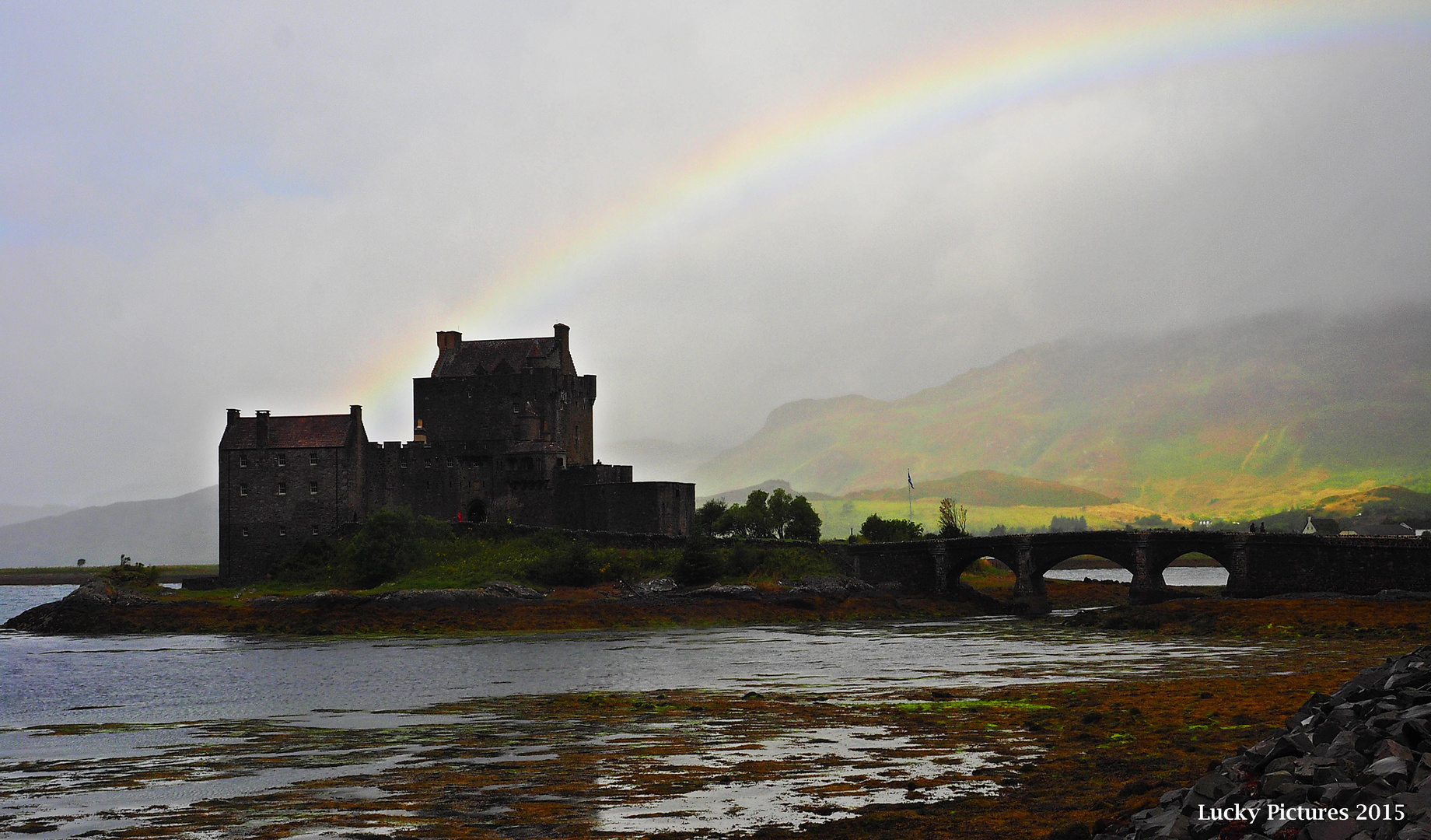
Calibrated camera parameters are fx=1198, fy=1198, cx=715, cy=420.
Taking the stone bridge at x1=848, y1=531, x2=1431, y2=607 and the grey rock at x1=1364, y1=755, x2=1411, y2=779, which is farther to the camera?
the stone bridge at x1=848, y1=531, x2=1431, y2=607

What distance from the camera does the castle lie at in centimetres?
9331

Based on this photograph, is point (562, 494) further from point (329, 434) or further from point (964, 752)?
point (964, 752)

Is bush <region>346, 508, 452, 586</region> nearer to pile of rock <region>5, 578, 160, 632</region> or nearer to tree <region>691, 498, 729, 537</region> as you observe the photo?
pile of rock <region>5, 578, 160, 632</region>

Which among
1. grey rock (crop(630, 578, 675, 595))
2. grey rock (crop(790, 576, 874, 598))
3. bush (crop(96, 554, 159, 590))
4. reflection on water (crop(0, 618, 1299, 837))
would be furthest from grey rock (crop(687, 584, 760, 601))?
bush (crop(96, 554, 159, 590))

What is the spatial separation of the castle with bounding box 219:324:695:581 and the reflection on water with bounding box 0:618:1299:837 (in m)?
31.6

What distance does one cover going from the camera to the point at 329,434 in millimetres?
93812

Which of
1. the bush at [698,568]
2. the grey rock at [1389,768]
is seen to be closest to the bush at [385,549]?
the bush at [698,568]

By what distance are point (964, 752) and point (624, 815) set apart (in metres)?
8.45

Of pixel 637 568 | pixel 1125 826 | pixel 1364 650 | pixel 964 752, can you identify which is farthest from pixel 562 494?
pixel 1125 826

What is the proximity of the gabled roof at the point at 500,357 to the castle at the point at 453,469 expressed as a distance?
0.12m

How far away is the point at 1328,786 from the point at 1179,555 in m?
80.5

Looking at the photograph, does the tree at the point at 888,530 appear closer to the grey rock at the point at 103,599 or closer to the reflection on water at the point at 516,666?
the reflection on water at the point at 516,666

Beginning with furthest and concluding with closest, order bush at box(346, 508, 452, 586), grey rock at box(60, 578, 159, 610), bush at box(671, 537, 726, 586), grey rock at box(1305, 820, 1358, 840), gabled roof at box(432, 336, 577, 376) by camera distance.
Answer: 1. gabled roof at box(432, 336, 577, 376)
2. bush at box(346, 508, 452, 586)
3. bush at box(671, 537, 726, 586)
4. grey rock at box(60, 578, 159, 610)
5. grey rock at box(1305, 820, 1358, 840)

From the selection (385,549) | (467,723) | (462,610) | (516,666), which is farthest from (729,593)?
(467,723)
